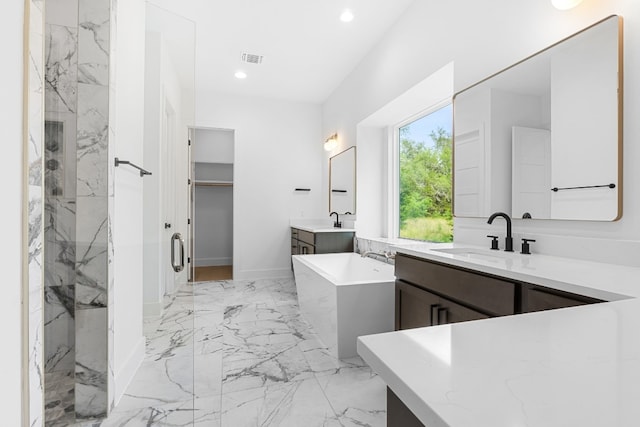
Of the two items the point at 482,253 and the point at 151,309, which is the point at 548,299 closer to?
the point at 482,253

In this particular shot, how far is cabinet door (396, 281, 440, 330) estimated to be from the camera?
5.51 ft

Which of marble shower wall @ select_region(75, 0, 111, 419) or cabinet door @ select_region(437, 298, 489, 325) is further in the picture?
marble shower wall @ select_region(75, 0, 111, 419)

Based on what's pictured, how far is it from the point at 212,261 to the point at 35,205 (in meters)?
5.14

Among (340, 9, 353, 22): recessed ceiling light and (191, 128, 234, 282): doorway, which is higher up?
(340, 9, 353, 22): recessed ceiling light

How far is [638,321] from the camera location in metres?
0.60

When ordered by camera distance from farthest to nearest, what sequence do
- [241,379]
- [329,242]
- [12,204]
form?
1. [329,242]
2. [241,379]
3. [12,204]

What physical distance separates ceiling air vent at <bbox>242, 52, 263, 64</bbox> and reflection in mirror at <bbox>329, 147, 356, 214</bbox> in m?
1.47

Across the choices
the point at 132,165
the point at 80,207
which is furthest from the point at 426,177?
the point at 80,207

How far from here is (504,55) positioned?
1861 millimetres

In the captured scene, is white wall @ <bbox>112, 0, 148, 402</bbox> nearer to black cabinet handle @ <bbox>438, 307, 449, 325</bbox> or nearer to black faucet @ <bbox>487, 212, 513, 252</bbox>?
black cabinet handle @ <bbox>438, 307, 449, 325</bbox>

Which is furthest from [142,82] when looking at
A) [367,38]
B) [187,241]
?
[367,38]

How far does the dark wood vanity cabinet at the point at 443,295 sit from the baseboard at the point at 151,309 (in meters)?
1.70

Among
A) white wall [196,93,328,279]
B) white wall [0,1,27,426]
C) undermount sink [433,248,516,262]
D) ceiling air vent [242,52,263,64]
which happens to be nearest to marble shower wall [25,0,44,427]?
white wall [0,1,27,426]

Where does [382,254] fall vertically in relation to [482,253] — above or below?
below
